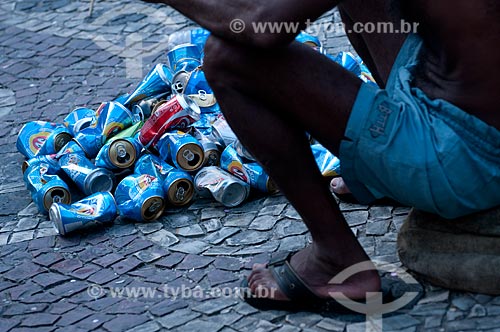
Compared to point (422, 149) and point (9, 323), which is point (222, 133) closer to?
point (9, 323)

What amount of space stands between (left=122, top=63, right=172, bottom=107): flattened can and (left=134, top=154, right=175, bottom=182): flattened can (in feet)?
1.63

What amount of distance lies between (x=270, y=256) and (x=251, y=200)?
530mm

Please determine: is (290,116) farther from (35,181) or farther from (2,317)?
(35,181)

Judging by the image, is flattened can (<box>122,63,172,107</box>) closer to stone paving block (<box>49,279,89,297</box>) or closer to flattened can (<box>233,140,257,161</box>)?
flattened can (<box>233,140,257,161</box>)

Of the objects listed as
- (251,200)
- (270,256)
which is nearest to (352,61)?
(251,200)

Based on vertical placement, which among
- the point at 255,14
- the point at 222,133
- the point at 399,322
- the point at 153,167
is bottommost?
the point at 399,322

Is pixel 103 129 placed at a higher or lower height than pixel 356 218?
higher

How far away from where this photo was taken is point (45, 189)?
374 cm

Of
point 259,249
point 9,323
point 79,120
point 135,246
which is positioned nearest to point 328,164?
point 259,249

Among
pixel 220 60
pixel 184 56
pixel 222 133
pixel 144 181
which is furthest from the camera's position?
pixel 184 56

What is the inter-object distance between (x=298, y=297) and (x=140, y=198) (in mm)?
1042

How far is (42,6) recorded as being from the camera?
6.70 metres

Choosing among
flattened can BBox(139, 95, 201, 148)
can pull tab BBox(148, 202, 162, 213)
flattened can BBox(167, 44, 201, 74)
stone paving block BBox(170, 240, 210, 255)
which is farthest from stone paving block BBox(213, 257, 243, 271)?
flattened can BBox(167, 44, 201, 74)

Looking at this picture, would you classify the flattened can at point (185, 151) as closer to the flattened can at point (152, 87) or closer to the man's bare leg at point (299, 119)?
the flattened can at point (152, 87)
